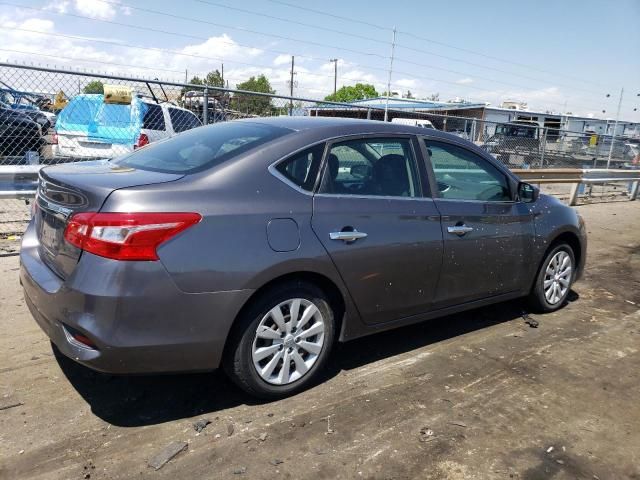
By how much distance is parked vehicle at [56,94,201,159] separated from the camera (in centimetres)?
948

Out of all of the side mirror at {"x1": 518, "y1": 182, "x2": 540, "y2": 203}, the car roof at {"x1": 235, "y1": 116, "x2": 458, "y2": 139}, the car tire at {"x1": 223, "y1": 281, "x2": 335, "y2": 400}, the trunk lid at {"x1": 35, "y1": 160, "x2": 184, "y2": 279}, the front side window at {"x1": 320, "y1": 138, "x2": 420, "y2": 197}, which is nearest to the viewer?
the trunk lid at {"x1": 35, "y1": 160, "x2": 184, "y2": 279}

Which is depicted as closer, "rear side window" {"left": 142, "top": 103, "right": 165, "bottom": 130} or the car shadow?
the car shadow

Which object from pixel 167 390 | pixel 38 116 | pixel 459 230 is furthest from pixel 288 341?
pixel 38 116

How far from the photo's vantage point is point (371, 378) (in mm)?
3654

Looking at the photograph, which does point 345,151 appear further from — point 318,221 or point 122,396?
point 122,396

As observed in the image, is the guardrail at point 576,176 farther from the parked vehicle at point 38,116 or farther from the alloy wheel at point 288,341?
the parked vehicle at point 38,116

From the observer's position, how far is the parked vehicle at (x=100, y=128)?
9.48 meters

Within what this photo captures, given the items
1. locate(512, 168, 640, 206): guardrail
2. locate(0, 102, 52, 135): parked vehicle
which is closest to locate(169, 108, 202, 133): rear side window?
locate(0, 102, 52, 135): parked vehicle

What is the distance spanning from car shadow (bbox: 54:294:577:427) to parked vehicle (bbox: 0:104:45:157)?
7.82m

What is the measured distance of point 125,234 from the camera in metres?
2.65

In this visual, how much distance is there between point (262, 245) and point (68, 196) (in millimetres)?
1048

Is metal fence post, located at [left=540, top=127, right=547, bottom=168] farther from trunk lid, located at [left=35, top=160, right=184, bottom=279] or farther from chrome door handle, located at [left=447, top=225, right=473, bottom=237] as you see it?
trunk lid, located at [left=35, top=160, right=184, bottom=279]

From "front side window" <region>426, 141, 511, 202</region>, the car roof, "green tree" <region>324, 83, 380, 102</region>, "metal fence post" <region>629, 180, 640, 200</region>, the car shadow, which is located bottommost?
the car shadow

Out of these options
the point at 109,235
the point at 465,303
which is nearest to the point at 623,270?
the point at 465,303
